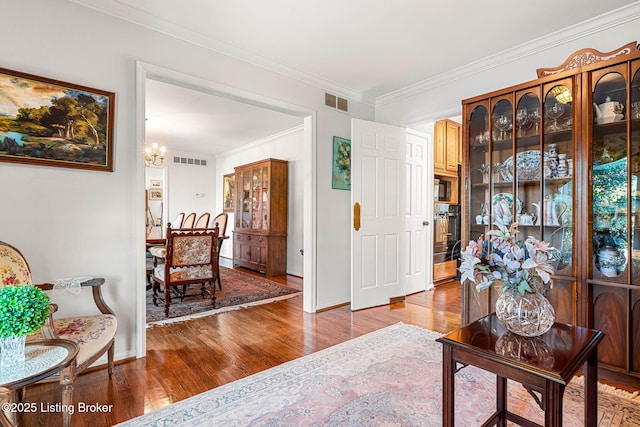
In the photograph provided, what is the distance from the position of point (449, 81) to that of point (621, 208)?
2002mm

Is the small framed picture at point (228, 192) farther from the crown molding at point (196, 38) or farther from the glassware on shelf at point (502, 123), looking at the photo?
the glassware on shelf at point (502, 123)

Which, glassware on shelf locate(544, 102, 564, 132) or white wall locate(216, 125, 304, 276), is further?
white wall locate(216, 125, 304, 276)

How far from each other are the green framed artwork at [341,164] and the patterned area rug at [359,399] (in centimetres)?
206

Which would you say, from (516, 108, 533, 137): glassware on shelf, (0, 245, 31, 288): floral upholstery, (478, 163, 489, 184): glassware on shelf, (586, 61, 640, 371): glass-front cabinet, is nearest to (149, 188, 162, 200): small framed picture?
(0, 245, 31, 288): floral upholstery

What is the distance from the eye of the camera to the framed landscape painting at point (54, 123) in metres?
1.95

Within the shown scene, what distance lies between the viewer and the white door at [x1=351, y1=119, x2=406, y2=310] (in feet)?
12.0

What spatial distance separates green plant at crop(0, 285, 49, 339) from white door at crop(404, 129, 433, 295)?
3829 millimetres

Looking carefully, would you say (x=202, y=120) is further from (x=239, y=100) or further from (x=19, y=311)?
(x=19, y=311)

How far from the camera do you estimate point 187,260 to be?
362 centimetres

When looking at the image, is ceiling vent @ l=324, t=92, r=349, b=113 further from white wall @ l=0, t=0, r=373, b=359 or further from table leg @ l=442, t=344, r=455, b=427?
table leg @ l=442, t=344, r=455, b=427

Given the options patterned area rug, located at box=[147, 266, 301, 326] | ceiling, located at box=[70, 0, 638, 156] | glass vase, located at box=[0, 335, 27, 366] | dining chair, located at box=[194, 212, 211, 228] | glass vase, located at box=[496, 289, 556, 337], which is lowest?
patterned area rug, located at box=[147, 266, 301, 326]

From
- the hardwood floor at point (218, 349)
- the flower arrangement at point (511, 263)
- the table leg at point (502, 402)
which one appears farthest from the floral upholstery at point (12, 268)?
the table leg at point (502, 402)

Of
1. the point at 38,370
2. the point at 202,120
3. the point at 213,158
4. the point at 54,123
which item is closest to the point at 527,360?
the point at 38,370

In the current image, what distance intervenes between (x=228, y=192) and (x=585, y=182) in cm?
659
